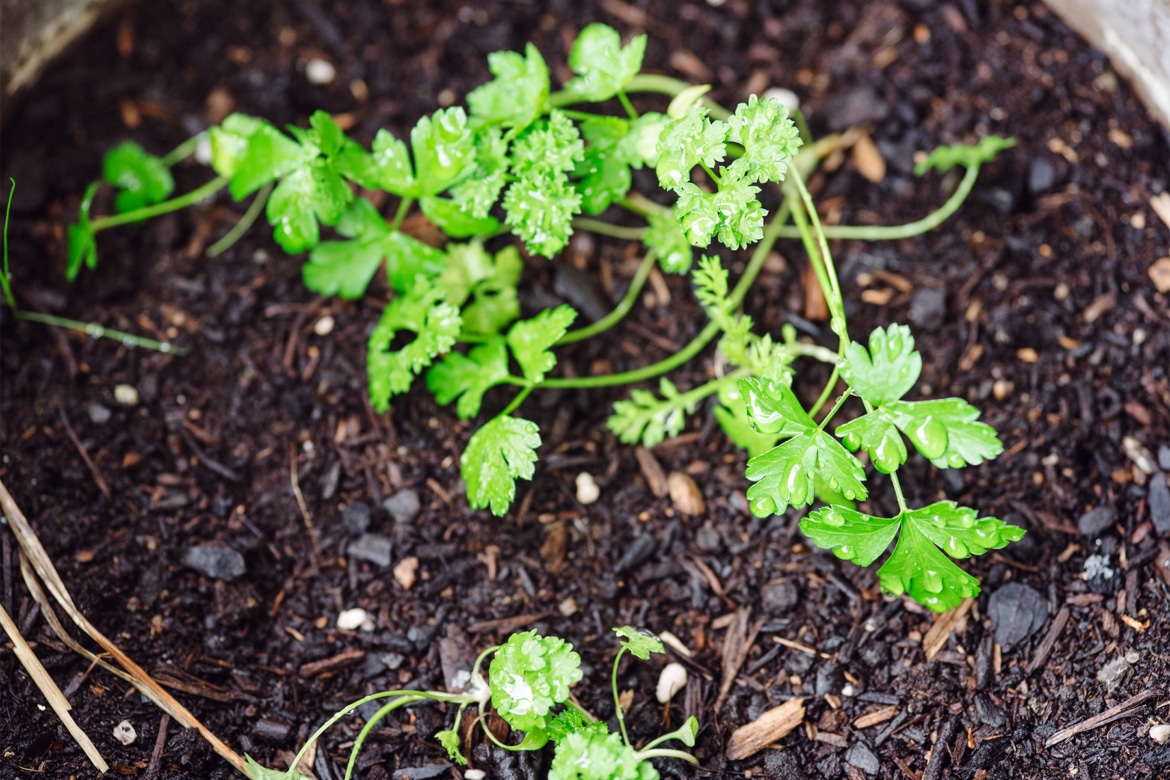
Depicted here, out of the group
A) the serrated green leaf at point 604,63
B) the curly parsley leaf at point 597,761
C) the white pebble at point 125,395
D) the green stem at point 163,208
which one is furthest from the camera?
the green stem at point 163,208

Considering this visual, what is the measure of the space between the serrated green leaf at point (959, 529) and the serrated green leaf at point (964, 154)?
1075 millimetres

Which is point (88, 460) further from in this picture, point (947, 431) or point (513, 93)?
point (947, 431)

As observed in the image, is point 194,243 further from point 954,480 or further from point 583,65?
point 954,480

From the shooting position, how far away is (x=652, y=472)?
2418 millimetres

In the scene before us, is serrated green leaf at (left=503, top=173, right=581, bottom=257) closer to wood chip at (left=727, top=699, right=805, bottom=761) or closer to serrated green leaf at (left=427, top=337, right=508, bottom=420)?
serrated green leaf at (left=427, top=337, right=508, bottom=420)

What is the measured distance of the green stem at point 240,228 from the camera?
268 centimetres

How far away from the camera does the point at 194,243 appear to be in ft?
8.86

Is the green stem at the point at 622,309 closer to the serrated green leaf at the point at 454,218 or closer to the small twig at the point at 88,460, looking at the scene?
the serrated green leaf at the point at 454,218

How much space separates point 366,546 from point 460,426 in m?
0.38

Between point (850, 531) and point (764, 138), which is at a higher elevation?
point (764, 138)

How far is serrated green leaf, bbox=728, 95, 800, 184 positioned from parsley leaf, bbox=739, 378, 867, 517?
41cm

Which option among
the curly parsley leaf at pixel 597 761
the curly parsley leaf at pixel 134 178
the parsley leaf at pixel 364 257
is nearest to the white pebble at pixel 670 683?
the curly parsley leaf at pixel 597 761

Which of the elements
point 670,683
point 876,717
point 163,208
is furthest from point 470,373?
point 876,717

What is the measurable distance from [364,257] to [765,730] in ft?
4.75
